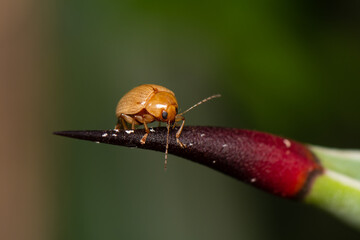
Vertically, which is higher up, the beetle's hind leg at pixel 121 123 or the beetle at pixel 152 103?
the beetle at pixel 152 103

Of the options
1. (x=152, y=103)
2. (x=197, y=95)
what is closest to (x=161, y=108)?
(x=152, y=103)

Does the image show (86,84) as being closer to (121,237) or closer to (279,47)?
(121,237)

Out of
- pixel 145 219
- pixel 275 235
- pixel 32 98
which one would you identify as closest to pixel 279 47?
pixel 275 235

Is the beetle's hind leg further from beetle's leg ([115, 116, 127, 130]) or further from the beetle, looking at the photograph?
the beetle

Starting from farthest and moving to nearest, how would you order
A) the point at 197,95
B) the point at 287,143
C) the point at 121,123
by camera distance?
the point at 197,95 → the point at 121,123 → the point at 287,143

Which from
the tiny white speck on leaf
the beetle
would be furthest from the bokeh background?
the tiny white speck on leaf

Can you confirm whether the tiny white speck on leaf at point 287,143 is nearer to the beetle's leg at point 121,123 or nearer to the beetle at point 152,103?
the beetle at point 152,103

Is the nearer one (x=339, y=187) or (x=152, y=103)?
(x=339, y=187)

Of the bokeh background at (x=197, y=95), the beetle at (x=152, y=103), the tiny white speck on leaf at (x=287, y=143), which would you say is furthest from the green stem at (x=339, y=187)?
the bokeh background at (x=197, y=95)

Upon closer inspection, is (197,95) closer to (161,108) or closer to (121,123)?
(121,123)
